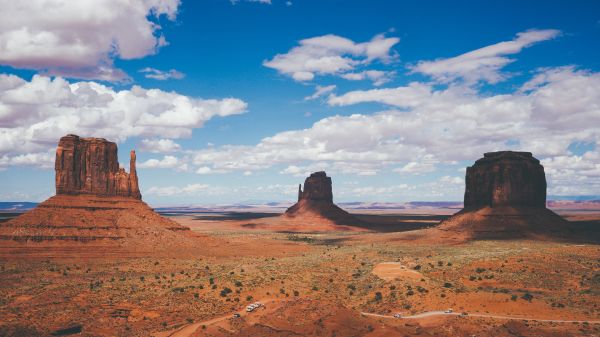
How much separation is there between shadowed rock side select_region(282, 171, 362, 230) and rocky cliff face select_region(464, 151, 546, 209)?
66660mm

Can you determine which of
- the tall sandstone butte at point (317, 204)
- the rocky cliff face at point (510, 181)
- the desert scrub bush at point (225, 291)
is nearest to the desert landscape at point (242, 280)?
the desert scrub bush at point (225, 291)

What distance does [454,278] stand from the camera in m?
48.0

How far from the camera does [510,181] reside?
99.4m

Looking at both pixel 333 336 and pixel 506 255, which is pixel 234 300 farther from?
pixel 506 255

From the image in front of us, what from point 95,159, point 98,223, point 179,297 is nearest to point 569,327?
point 179,297

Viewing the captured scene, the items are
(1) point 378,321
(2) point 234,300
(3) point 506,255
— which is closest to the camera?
(1) point 378,321

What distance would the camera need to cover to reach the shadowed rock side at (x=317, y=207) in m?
167

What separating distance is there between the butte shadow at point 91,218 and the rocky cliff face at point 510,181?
69.7 meters

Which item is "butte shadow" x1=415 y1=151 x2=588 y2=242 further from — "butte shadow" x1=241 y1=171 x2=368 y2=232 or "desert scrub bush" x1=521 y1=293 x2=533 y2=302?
"butte shadow" x1=241 y1=171 x2=368 y2=232

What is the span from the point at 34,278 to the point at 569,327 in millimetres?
54930

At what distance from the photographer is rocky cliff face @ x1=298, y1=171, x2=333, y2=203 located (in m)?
176

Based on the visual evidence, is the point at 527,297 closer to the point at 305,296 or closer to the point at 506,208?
the point at 305,296

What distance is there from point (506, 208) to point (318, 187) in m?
86.5

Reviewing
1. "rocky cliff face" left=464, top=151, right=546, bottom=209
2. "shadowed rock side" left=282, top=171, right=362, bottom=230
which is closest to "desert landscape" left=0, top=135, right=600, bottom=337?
"rocky cliff face" left=464, top=151, right=546, bottom=209
